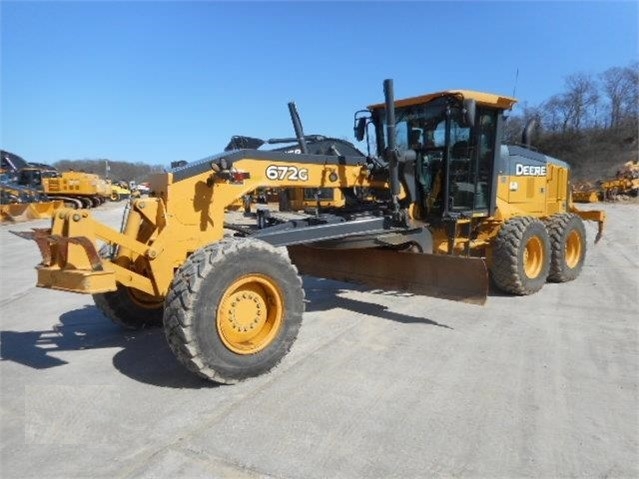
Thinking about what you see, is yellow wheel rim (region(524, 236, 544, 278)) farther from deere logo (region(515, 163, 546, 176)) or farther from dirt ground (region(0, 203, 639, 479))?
dirt ground (region(0, 203, 639, 479))

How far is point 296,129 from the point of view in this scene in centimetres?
718

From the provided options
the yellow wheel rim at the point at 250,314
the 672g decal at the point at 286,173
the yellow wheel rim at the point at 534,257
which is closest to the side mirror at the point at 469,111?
the 672g decal at the point at 286,173

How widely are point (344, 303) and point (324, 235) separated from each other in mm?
1713

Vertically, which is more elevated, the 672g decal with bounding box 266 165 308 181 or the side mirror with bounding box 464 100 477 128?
the side mirror with bounding box 464 100 477 128

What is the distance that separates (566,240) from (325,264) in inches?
157

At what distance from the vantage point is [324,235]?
5395mm

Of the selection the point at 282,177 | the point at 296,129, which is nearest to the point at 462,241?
the point at 296,129

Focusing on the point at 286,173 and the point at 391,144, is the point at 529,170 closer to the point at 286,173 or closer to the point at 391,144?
the point at 391,144

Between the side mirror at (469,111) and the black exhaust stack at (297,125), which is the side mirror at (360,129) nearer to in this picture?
the black exhaust stack at (297,125)

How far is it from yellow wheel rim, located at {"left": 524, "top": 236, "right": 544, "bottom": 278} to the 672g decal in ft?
12.6

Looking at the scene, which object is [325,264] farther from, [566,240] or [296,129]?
[566,240]

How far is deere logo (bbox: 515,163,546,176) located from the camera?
8.20 meters

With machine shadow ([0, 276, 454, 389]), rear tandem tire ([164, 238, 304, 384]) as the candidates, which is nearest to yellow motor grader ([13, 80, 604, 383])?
rear tandem tire ([164, 238, 304, 384])

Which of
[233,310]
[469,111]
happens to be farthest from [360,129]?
[233,310]
